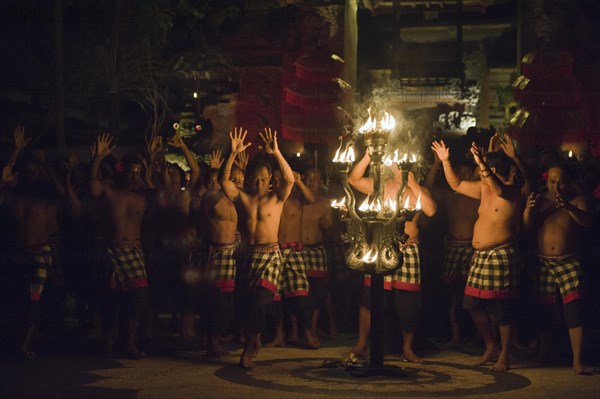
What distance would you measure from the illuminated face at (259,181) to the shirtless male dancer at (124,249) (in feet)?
4.33

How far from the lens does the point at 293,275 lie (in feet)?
35.9

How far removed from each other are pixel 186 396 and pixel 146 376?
108cm

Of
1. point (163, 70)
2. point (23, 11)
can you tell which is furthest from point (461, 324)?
point (23, 11)

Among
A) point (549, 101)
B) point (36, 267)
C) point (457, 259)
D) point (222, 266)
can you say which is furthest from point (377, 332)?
point (549, 101)

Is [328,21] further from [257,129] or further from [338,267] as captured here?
[338,267]

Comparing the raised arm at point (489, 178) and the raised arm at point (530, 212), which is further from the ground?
the raised arm at point (489, 178)

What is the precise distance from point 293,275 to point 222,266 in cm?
110

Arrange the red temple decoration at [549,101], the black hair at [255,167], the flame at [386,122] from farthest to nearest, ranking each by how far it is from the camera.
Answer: the red temple decoration at [549,101], the black hair at [255,167], the flame at [386,122]

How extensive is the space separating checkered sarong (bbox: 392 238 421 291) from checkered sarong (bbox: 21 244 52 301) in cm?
375

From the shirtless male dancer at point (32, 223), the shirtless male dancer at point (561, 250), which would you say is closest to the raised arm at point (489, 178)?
the shirtless male dancer at point (561, 250)

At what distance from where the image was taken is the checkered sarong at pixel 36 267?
9.90 meters

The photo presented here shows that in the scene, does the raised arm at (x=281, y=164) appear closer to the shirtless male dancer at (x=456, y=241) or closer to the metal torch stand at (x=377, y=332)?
the metal torch stand at (x=377, y=332)

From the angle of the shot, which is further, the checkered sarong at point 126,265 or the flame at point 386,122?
the checkered sarong at point 126,265

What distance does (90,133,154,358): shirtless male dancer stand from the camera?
9930 millimetres
